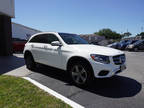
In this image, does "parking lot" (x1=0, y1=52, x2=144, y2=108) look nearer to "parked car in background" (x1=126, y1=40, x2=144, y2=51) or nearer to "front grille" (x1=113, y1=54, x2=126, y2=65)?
"front grille" (x1=113, y1=54, x2=126, y2=65)

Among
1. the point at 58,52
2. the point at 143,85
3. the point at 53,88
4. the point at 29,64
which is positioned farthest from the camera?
the point at 29,64

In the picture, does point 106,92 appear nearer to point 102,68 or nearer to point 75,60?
point 102,68

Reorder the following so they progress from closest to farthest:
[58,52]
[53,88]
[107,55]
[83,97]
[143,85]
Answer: [83,97]
[107,55]
[53,88]
[143,85]
[58,52]

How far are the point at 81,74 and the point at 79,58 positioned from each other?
1.65ft

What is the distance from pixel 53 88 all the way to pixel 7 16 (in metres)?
9.67

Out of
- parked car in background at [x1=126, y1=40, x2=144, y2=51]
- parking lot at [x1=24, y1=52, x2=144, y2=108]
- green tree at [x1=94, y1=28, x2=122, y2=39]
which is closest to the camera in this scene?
parking lot at [x1=24, y1=52, x2=144, y2=108]

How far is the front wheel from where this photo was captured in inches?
138

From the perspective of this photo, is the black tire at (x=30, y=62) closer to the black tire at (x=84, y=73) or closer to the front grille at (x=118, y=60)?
the black tire at (x=84, y=73)

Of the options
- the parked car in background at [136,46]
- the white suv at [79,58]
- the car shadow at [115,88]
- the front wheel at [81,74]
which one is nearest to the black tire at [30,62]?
the white suv at [79,58]

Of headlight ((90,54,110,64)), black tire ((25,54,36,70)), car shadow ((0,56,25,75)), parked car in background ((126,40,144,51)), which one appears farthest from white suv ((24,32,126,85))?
parked car in background ((126,40,144,51))

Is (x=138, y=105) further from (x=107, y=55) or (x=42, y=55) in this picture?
(x=42, y=55)

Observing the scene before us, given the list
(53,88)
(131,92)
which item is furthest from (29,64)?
(131,92)

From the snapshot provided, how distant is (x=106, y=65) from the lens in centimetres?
334

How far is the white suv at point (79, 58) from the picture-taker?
11.1ft
